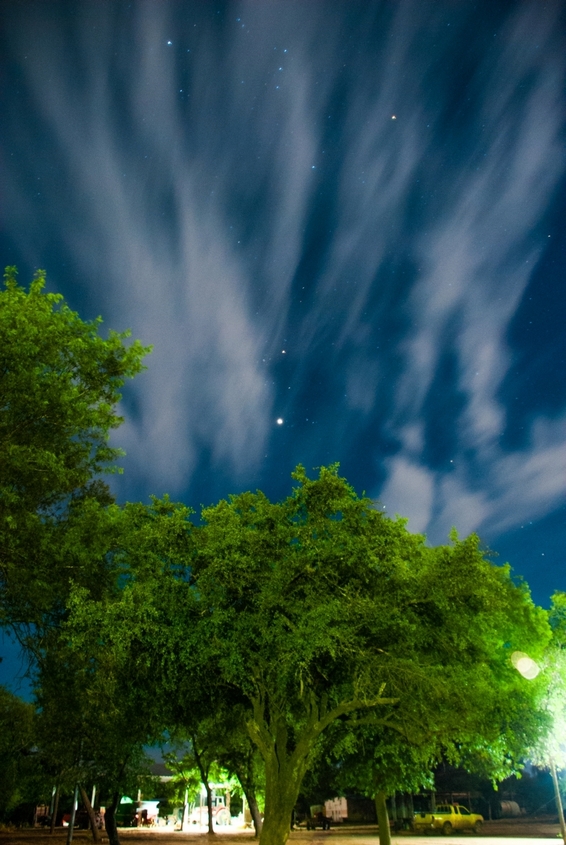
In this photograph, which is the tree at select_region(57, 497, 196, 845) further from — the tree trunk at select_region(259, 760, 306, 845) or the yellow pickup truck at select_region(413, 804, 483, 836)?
the yellow pickup truck at select_region(413, 804, 483, 836)

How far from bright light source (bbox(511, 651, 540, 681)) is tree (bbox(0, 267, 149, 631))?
59.9 feet

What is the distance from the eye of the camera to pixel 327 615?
15656 millimetres

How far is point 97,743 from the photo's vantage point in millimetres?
25250

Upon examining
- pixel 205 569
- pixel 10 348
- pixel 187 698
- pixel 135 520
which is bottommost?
pixel 187 698

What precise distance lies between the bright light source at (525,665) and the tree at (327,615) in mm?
4858

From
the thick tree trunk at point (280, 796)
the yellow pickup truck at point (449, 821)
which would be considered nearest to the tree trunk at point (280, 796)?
the thick tree trunk at point (280, 796)

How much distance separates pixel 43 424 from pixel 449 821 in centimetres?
4901

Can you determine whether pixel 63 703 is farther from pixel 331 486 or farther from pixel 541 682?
pixel 541 682

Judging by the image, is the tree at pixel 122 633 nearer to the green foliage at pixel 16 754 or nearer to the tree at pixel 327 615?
the tree at pixel 327 615

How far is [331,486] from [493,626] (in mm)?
8684

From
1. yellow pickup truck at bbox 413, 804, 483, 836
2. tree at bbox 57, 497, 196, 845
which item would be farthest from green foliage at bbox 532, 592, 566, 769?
yellow pickup truck at bbox 413, 804, 483, 836

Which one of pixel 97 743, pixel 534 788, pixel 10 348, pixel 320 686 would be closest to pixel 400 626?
pixel 320 686

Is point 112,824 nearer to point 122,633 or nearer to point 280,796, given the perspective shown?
point 280,796

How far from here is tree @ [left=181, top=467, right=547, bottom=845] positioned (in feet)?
53.8
